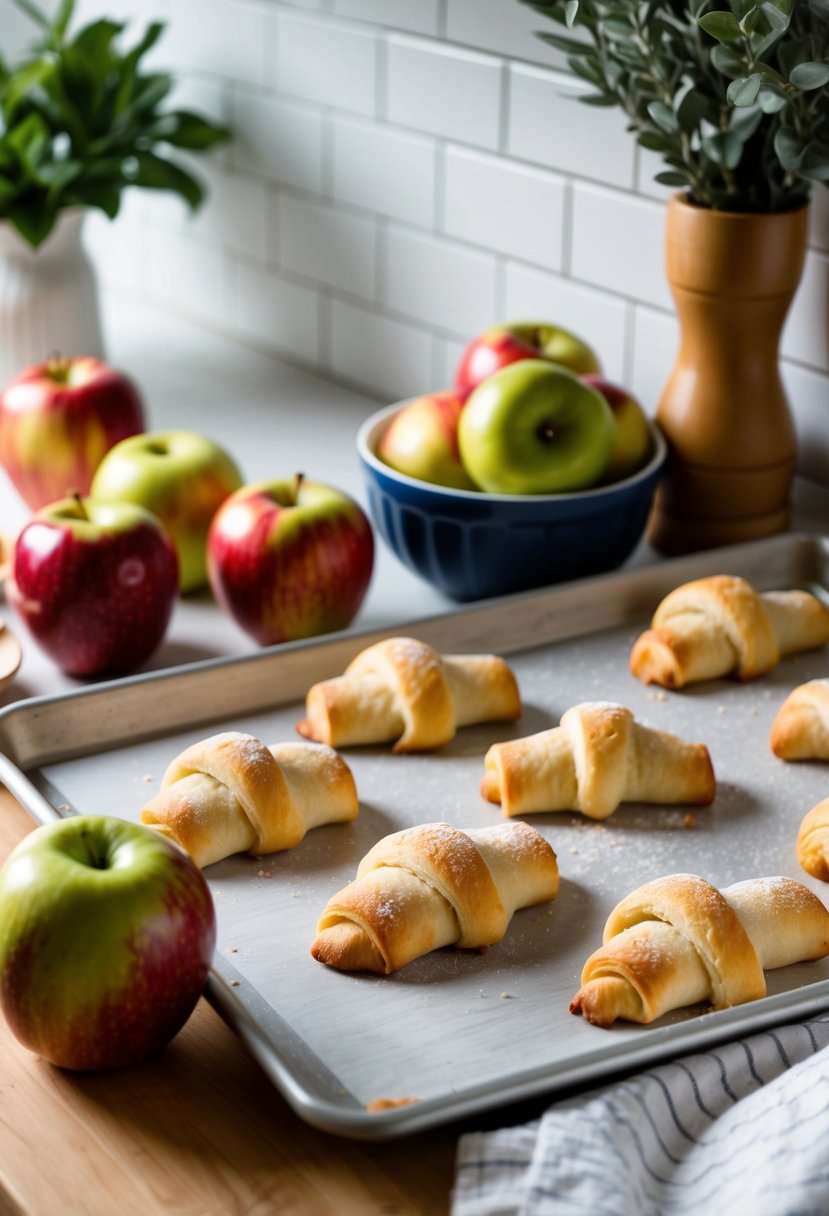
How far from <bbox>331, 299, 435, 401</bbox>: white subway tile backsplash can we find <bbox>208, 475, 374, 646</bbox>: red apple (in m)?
0.54

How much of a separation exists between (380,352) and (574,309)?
32cm

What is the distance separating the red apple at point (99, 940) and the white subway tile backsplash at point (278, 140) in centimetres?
122

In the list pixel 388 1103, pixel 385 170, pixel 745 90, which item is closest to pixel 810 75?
pixel 745 90

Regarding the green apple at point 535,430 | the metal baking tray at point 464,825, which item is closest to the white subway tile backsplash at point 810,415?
the metal baking tray at point 464,825

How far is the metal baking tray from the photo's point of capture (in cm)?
78

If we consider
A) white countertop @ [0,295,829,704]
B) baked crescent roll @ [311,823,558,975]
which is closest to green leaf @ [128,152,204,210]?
white countertop @ [0,295,829,704]

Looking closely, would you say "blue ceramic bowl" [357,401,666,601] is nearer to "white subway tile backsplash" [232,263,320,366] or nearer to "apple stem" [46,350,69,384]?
"apple stem" [46,350,69,384]

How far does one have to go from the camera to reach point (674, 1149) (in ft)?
2.44

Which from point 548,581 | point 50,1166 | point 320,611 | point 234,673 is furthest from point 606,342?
point 50,1166

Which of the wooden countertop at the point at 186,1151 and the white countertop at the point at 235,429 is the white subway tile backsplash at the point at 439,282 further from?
the wooden countertop at the point at 186,1151

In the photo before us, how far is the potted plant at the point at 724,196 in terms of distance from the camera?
42.0 inches

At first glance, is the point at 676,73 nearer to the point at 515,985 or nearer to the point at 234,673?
the point at 234,673

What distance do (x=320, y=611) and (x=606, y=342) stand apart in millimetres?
485

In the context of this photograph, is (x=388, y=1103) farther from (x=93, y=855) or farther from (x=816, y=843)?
(x=816, y=843)
